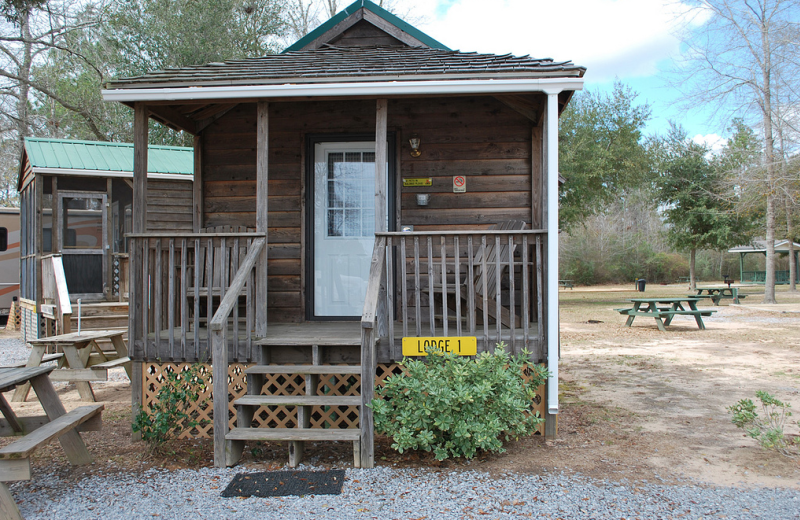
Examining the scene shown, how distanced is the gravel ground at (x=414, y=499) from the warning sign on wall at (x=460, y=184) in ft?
10.4

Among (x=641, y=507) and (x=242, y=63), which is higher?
(x=242, y=63)

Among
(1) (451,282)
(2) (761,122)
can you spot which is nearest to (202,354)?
(1) (451,282)

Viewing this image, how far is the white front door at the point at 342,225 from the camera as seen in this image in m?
6.23

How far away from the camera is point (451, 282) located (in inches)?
236

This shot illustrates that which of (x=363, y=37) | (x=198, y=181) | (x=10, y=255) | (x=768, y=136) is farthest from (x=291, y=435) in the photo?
(x=768, y=136)

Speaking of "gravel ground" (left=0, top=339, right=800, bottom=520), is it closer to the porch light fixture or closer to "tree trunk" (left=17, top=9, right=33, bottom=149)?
the porch light fixture

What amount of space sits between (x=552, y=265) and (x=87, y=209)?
33.9 ft

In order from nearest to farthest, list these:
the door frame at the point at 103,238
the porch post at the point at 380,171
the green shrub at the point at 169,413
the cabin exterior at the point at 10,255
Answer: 1. the green shrub at the point at 169,413
2. the porch post at the point at 380,171
3. the door frame at the point at 103,238
4. the cabin exterior at the point at 10,255

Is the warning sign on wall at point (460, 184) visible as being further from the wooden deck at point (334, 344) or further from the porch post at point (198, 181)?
the porch post at point (198, 181)

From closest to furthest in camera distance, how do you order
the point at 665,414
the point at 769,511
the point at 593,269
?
1. the point at 769,511
2. the point at 665,414
3. the point at 593,269

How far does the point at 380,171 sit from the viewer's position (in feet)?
15.3

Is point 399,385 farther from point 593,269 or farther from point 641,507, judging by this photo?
point 593,269

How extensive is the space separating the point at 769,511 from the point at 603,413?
2236mm

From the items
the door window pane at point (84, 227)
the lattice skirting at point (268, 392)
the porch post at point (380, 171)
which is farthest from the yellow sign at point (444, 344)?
the door window pane at point (84, 227)
